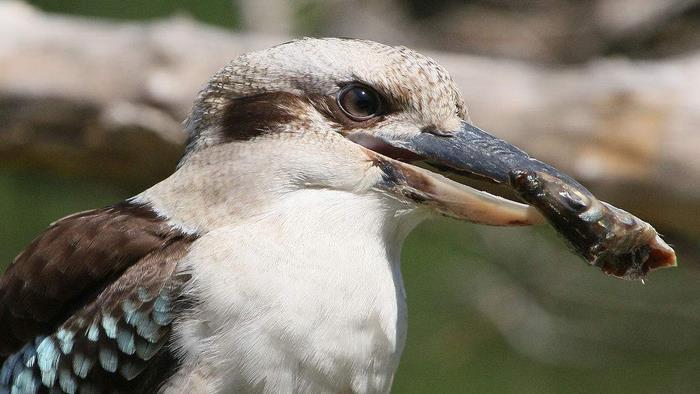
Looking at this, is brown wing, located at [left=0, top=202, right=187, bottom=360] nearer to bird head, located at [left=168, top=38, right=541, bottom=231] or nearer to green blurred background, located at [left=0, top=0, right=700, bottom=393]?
bird head, located at [left=168, top=38, right=541, bottom=231]

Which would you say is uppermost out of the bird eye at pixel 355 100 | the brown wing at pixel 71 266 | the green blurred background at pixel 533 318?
the bird eye at pixel 355 100

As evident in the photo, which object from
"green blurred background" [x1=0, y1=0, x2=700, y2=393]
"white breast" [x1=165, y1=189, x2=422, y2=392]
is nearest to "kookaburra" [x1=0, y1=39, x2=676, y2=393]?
"white breast" [x1=165, y1=189, x2=422, y2=392]

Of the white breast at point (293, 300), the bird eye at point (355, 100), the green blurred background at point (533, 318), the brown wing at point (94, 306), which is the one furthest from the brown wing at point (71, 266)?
the green blurred background at point (533, 318)

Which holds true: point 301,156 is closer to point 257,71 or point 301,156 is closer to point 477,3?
point 257,71

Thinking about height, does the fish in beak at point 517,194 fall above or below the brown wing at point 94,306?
above

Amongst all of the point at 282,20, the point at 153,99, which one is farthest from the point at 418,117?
the point at 282,20

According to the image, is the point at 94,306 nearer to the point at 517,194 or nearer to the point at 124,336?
the point at 124,336

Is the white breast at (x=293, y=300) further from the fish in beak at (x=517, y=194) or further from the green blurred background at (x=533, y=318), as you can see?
the green blurred background at (x=533, y=318)

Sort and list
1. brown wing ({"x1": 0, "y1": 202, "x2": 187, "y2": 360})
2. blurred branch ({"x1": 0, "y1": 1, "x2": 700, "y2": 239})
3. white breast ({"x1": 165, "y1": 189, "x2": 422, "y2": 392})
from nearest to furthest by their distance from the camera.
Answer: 1. white breast ({"x1": 165, "y1": 189, "x2": 422, "y2": 392})
2. brown wing ({"x1": 0, "y1": 202, "x2": 187, "y2": 360})
3. blurred branch ({"x1": 0, "y1": 1, "x2": 700, "y2": 239})
